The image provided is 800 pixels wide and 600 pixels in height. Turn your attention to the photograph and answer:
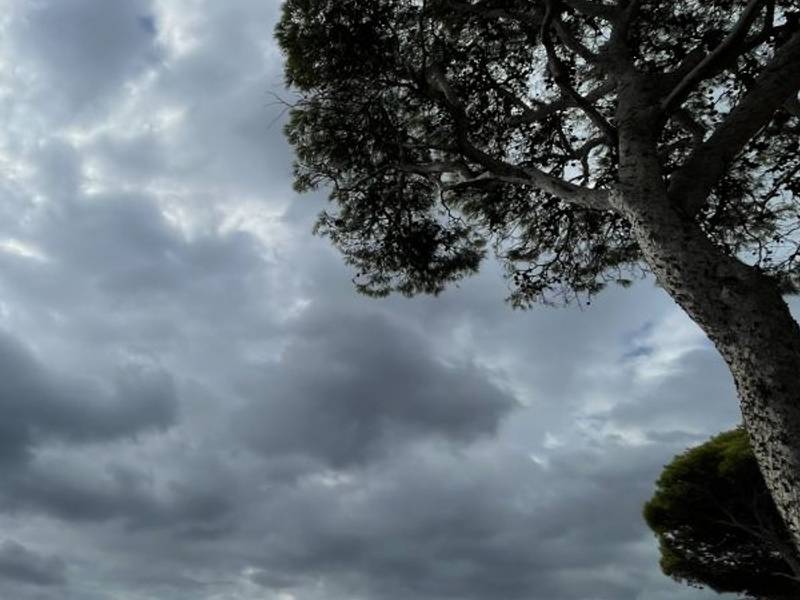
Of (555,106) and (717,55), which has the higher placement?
(555,106)

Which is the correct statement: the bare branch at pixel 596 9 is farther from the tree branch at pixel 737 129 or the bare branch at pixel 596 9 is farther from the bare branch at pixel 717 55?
the tree branch at pixel 737 129

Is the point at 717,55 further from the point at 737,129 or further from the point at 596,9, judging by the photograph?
the point at 596,9

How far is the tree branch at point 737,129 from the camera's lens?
6.31 meters

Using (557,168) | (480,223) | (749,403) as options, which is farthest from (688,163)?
(480,223)

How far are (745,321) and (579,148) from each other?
238 inches

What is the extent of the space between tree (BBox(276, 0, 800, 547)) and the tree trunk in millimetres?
14

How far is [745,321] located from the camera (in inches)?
193

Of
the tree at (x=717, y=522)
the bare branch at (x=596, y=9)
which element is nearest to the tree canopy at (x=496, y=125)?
the bare branch at (x=596, y=9)

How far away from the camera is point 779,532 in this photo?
17.0 m

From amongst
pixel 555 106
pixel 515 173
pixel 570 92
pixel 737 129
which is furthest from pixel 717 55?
pixel 555 106

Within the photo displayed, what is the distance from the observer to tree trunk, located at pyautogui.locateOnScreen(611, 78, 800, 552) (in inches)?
182

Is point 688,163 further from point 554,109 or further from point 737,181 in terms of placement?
point 737,181

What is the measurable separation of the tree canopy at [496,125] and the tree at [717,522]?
28.5 feet

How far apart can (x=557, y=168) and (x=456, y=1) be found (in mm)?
3286
